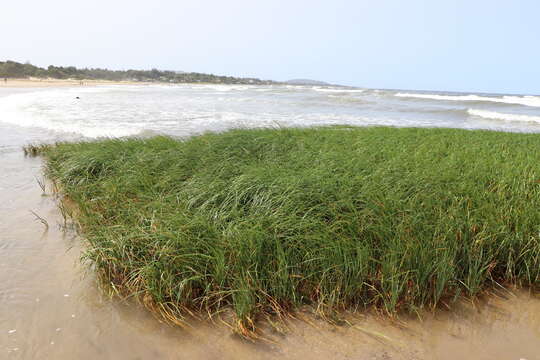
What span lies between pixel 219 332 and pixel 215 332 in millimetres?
31

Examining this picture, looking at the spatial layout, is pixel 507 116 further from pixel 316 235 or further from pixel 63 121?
pixel 63 121

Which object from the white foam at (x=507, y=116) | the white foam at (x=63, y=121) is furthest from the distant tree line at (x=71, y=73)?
the white foam at (x=507, y=116)

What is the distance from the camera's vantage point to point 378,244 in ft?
10.9

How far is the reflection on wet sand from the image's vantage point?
2506mm

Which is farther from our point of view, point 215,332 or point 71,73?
point 71,73

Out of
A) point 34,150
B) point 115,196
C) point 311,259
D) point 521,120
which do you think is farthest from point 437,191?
point 521,120

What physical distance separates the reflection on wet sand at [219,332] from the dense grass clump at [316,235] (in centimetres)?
18

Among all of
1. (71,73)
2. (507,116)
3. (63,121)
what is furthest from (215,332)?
(71,73)

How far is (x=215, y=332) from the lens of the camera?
8.77 ft

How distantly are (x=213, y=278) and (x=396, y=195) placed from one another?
2219 mm

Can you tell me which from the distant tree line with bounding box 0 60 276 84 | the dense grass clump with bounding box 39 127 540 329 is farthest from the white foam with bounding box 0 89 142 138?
the distant tree line with bounding box 0 60 276 84

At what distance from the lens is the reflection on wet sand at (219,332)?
2506 millimetres

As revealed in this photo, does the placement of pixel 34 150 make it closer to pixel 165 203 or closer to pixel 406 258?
pixel 165 203

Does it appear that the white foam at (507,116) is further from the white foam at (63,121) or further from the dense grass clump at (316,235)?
the white foam at (63,121)
